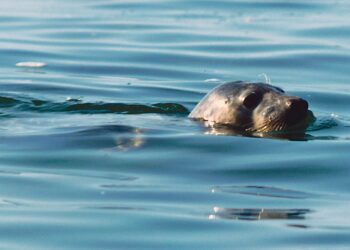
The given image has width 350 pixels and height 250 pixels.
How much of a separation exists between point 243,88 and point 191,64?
378 centimetres

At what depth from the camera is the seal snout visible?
9.50 metres

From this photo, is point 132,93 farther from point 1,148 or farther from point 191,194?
point 191,194

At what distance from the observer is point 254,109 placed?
986 centimetres

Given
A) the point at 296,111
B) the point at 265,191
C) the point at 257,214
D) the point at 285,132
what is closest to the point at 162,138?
the point at 285,132

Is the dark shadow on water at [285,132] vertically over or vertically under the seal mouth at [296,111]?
under

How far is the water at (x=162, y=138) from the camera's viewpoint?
6586 mm

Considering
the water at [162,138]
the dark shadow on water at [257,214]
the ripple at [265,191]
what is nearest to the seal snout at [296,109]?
the water at [162,138]

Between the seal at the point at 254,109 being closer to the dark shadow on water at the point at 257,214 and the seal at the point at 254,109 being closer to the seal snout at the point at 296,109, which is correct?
the seal snout at the point at 296,109

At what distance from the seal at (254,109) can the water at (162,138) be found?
192 mm

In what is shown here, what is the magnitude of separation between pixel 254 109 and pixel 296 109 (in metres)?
0.42

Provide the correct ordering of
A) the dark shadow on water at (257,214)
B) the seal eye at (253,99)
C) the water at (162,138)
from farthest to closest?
the seal eye at (253,99) < the dark shadow on water at (257,214) < the water at (162,138)

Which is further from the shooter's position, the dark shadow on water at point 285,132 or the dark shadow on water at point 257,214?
the dark shadow on water at point 285,132

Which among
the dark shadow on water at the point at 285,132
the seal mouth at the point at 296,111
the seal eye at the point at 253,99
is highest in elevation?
the seal eye at the point at 253,99

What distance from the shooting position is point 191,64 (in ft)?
45.1
